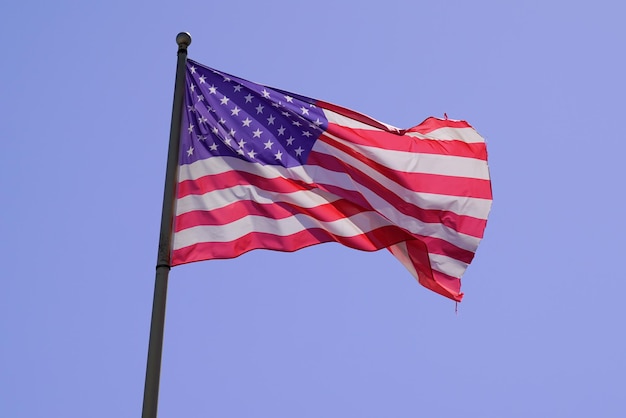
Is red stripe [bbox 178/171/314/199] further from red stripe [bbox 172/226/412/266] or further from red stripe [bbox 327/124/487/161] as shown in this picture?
red stripe [bbox 327/124/487/161]

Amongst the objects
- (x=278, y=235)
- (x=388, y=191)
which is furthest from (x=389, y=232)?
(x=278, y=235)

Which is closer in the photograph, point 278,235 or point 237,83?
point 278,235

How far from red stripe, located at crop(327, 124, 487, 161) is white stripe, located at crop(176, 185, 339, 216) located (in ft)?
3.45

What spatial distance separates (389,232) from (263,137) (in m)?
2.11

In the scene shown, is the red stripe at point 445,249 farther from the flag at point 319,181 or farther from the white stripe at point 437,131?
the white stripe at point 437,131

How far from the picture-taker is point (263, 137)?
45.2 feet

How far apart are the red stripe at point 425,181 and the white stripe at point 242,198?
857 millimetres

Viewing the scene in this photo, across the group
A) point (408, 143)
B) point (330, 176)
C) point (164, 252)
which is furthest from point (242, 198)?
point (408, 143)

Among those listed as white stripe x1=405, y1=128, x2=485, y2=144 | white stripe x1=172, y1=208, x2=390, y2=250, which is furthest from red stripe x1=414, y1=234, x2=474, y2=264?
white stripe x1=405, y1=128, x2=485, y2=144

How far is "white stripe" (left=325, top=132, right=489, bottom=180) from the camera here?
559 inches

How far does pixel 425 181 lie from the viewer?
1423 cm

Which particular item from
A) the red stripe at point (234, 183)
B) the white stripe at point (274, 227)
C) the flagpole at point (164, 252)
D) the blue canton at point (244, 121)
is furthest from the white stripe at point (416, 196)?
the flagpole at point (164, 252)

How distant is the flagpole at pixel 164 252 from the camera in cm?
1004

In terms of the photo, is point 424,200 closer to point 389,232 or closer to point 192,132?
point 389,232
